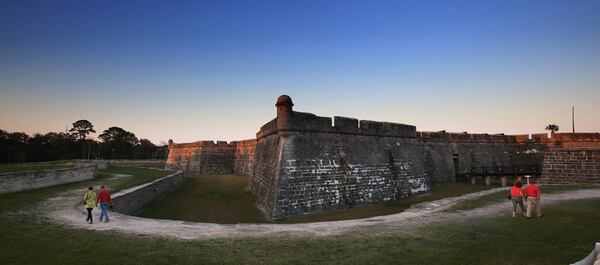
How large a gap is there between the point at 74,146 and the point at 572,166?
6192 centimetres

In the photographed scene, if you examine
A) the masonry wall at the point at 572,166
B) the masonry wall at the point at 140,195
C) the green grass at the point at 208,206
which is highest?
the masonry wall at the point at 572,166

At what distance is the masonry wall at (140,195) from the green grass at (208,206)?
0.42 meters

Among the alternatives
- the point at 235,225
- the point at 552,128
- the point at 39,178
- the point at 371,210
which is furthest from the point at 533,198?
the point at 552,128

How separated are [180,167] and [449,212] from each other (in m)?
29.2

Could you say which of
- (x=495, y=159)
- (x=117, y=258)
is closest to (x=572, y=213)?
(x=117, y=258)

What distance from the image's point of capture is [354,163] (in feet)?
49.9

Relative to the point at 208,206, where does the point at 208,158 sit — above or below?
above

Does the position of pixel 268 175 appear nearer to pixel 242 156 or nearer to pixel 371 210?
pixel 371 210

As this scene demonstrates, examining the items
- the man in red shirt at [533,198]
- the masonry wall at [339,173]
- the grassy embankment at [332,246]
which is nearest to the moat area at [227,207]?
the masonry wall at [339,173]

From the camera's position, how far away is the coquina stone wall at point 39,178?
1238 cm

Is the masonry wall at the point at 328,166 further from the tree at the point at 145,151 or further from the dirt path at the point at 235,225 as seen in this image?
the tree at the point at 145,151

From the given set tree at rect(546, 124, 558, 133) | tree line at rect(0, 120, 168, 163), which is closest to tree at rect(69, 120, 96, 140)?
tree line at rect(0, 120, 168, 163)

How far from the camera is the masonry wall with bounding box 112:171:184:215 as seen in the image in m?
12.0

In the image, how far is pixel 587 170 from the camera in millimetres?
16656
